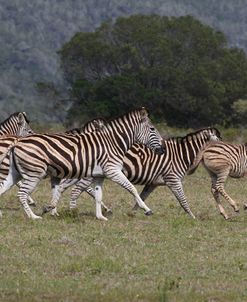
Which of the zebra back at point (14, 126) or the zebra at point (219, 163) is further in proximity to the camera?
the zebra back at point (14, 126)

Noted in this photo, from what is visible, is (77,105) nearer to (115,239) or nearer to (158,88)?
(158,88)

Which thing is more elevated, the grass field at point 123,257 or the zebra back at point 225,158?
the zebra back at point 225,158

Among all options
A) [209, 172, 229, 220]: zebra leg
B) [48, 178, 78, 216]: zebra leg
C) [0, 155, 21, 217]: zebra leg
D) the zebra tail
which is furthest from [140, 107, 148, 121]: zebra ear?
[0, 155, 21, 217]: zebra leg

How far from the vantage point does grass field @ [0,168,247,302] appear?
9156 mm

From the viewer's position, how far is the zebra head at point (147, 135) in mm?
15547

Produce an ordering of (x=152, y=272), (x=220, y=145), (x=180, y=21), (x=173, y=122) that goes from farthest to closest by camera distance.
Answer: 1. (x=180, y=21)
2. (x=173, y=122)
3. (x=220, y=145)
4. (x=152, y=272)

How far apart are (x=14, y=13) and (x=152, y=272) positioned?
79.9 metres

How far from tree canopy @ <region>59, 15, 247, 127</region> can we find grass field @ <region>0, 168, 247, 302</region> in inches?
1341

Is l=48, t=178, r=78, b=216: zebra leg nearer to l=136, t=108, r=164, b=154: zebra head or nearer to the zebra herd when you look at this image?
the zebra herd

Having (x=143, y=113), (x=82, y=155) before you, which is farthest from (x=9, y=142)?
(x=143, y=113)

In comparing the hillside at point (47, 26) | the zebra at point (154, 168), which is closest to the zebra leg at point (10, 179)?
the zebra at point (154, 168)

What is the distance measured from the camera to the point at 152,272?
400 inches

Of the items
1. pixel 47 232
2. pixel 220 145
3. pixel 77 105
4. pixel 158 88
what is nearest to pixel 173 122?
pixel 158 88

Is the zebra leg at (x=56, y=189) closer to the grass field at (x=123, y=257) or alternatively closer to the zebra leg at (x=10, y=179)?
the grass field at (x=123, y=257)
